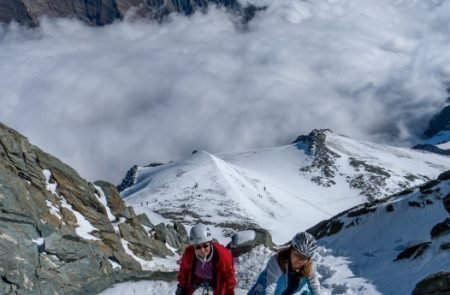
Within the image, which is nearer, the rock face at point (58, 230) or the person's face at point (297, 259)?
the person's face at point (297, 259)

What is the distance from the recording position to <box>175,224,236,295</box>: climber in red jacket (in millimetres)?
11234

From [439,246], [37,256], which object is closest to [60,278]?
[37,256]

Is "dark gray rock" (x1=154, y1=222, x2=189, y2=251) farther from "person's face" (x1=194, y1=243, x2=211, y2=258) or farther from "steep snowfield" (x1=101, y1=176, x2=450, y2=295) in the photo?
"person's face" (x1=194, y1=243, x2=211, y2=258)

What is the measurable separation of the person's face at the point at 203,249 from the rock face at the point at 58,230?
1139cm

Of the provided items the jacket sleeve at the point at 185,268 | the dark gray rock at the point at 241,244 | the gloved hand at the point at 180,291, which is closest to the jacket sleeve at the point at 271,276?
the jacket sleeve at the point at 185,268

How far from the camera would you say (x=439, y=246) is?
1131 inches

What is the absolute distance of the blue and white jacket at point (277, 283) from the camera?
10227 mm

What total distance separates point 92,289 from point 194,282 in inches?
444

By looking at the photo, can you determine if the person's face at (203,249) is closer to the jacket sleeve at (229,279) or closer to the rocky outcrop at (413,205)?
the jacket sleeve at (229,279)

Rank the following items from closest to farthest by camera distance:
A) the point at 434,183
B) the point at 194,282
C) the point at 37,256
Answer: the point at 194,282, the point at 37,256, the point at 434,183

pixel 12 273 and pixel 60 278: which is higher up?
pixel 12 273

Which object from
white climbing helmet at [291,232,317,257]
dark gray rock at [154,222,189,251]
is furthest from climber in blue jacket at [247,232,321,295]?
dark gray rock at [154,222,189,251]

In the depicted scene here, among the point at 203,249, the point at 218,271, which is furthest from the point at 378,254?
the point at 203,249

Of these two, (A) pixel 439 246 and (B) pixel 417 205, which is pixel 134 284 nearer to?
(A) pixel 439 246
